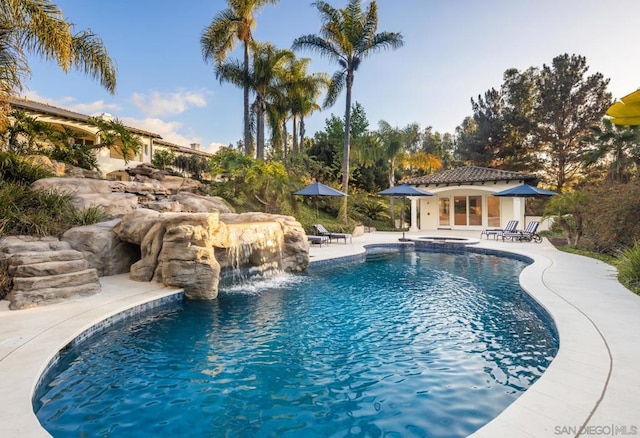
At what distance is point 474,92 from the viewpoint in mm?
35125

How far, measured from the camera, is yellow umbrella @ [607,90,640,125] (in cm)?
353

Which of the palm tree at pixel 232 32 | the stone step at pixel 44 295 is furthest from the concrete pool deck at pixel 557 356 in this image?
the palm tree at pixel 232 32

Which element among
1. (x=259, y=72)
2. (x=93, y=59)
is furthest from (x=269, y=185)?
(x=93, y=59)

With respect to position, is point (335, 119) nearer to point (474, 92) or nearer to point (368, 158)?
point (368, 158)

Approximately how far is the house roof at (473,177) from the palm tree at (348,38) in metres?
8.66

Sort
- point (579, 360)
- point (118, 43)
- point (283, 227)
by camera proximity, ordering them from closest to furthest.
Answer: point (579, 360) < point (283, 227) < point (118, 43)

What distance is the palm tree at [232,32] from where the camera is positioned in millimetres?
20250

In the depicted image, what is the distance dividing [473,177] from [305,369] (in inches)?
900

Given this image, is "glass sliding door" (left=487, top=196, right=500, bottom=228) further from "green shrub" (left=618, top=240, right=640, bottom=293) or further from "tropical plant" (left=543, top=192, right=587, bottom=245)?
"green shrub" (left=618, top=240, right=640, bottom=293)

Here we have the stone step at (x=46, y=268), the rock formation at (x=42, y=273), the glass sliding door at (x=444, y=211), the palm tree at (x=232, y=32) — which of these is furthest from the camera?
the glass sliding door at (x=444, y=211)

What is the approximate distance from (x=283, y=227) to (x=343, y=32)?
14431mm

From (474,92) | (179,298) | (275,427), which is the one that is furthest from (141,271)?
(474,92)

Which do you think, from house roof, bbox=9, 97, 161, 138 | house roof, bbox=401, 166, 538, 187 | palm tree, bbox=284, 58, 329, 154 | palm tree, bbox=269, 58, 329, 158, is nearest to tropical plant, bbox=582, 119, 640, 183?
house roof, bbox=401, 166, 538, 187

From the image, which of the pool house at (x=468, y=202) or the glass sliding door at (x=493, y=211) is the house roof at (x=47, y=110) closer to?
the pool house at (x=468, y=202)
